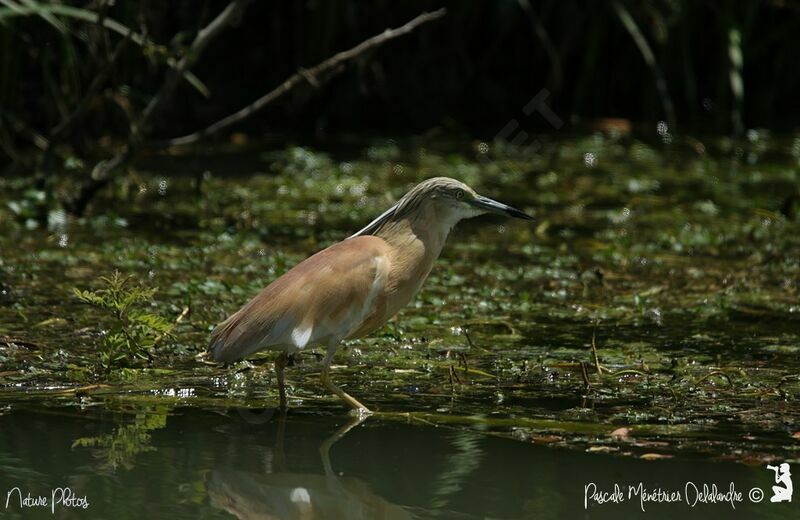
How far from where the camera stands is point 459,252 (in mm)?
7141

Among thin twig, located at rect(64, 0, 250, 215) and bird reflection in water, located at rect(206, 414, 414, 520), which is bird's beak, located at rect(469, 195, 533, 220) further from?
thin twig, located at rect(64, 0, 250, 215)

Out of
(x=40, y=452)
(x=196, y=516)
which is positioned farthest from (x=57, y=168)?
(x=196, y=516)

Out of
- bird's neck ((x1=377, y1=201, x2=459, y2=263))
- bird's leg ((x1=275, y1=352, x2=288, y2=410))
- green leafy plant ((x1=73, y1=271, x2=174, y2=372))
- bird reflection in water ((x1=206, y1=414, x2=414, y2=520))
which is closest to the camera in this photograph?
bird reflection in water ((x1=206, y1=414, x2=414, y2=520))

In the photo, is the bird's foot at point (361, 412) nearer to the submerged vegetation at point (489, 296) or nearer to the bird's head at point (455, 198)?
the submerged vegetation at point (489, 296)

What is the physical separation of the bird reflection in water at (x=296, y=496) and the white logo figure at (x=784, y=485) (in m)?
1.02

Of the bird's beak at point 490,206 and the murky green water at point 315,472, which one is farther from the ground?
the bird's beak at point 490,206

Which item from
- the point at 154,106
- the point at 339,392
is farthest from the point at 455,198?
the point at 154,106

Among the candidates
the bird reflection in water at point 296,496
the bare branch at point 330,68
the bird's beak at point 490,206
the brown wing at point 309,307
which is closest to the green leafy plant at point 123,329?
the brown wing at point 309,307

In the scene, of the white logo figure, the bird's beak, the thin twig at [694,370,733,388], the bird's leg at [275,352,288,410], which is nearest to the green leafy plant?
the bird's leg at [275,352,288,410]

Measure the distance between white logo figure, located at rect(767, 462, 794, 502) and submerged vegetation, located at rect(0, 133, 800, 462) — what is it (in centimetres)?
9

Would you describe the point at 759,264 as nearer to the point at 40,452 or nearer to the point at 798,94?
the point at 40,452

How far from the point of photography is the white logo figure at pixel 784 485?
3.71m

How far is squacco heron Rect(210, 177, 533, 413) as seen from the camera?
451 centimetres

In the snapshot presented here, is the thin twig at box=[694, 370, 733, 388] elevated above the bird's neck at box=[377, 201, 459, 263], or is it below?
below
